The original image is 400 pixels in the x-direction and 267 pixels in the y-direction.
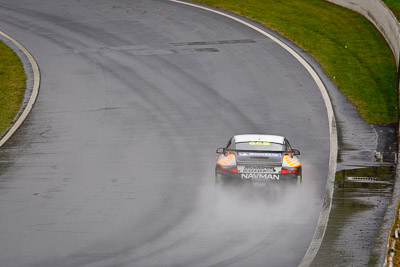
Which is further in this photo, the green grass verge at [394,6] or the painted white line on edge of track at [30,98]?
the green grass verge at [394,6]

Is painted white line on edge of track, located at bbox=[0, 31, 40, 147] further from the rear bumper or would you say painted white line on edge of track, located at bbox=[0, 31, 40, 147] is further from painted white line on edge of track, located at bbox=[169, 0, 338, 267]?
painted white line on edge of track, located at bbox=[169, 0, 338, 267]

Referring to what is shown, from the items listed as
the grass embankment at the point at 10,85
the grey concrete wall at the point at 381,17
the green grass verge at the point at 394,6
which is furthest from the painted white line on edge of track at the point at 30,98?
the green grass verge at the point at 394,6

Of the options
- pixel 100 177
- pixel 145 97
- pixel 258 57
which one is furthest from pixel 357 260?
pixel 258 57

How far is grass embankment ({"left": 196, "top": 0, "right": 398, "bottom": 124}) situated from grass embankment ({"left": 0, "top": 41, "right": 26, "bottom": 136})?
38.2 feet

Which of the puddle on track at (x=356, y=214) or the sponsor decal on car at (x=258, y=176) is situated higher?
the sponsor decal on car at (x=258, y=176)

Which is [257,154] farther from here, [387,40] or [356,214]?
[387,40]

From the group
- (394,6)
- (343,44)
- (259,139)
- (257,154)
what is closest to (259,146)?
(259,139)

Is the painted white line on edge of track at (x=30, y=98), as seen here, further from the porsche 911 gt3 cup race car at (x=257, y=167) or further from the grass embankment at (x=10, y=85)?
the porsche 911 gt3 cup race car at (x=257, y=167)

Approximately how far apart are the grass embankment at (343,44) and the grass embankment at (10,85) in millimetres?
11641

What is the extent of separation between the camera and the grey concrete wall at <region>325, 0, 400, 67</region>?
33375mm

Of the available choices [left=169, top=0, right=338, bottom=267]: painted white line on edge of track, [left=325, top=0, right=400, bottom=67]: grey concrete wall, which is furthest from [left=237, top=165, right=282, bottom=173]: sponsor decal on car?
[left=325, top=0, right=400, bottom=67]: grey concrete wall

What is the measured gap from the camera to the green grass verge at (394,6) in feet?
119

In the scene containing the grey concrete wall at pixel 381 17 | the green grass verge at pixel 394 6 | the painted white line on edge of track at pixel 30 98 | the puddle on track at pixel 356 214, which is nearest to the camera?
the puddle on track at pixel 356 214

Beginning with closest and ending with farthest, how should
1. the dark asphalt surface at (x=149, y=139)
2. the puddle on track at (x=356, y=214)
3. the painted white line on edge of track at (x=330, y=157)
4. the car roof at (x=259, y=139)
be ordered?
the puddle on track at (x=356, y=214) → the painted white line on edge of track at (x=330, y=157) → the dark asphalt surface at (x=149, y=139) → the car roof at (x=259, y=139)
